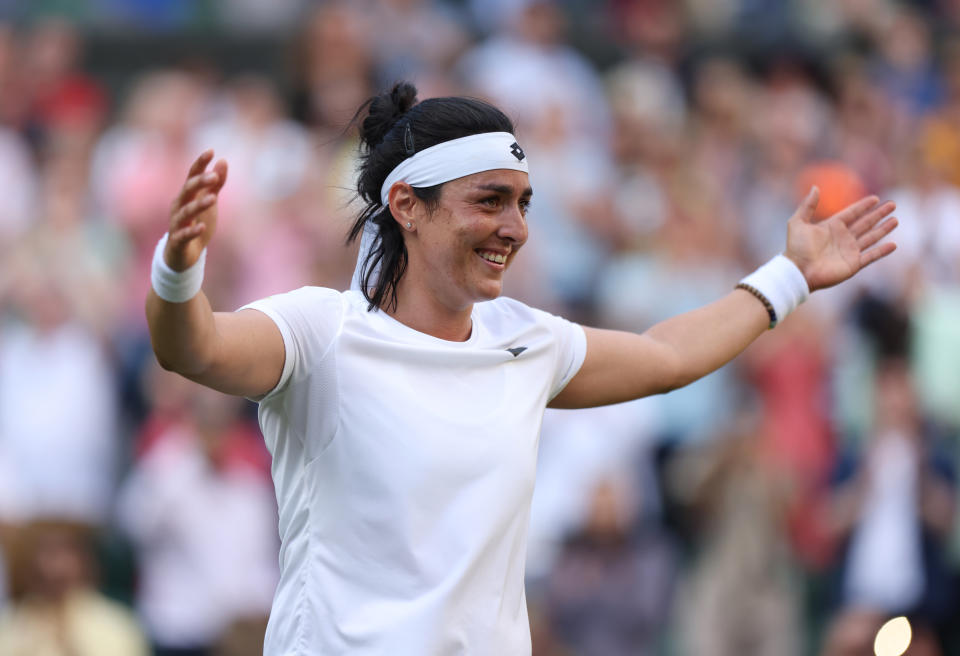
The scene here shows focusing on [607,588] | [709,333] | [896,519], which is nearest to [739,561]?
[607,588]

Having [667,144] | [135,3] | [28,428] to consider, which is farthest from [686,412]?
[135,3]

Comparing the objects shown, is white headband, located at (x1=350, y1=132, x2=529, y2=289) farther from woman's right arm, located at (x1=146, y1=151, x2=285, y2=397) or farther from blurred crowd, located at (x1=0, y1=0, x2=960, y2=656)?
blurred crowd, located at (x1=0, y1=0, x2=960, y2=656)

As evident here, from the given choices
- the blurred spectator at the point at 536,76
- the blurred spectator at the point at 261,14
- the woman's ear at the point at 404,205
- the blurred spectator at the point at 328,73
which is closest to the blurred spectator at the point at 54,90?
the blurred spectator at the point at 328,73

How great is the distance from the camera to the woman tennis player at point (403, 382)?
3.32 meters

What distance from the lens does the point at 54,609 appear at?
7.06m

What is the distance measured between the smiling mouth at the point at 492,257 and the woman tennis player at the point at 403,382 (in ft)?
0.03

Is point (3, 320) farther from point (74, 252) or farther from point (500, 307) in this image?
point (500, 307)

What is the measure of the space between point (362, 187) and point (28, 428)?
15.1 ft

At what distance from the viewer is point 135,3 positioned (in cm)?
1244

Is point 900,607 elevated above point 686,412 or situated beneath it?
situated beneath

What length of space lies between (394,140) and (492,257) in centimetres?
42

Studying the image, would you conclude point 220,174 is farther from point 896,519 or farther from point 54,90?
point 54,90

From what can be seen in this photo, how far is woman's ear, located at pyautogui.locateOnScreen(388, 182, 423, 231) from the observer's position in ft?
12.3

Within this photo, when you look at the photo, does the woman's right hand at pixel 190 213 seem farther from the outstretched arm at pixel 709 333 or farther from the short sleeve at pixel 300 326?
the outstretched arm at pixel 709 333
